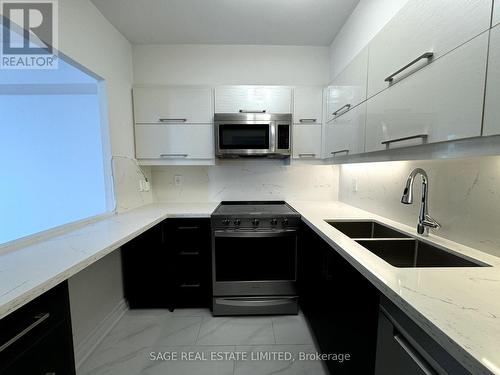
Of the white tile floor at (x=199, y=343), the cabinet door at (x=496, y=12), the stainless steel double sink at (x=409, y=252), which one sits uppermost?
the cabinet door at (x=496, y=12)

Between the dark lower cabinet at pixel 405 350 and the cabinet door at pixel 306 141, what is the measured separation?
5.35 ft

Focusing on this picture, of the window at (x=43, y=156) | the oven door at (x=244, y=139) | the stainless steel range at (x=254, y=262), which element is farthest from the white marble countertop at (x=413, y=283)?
the window at (x=43, y=156)

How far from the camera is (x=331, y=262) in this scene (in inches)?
49.8

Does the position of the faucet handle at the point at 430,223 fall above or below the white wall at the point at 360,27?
below

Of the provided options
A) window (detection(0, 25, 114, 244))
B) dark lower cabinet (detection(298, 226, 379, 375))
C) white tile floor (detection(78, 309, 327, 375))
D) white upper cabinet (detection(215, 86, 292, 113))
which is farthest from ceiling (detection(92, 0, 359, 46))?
white tile floor (detection(78, 309, 327, 375))

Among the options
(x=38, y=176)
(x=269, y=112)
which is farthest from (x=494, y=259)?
(x=38, y=176)

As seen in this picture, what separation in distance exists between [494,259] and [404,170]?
2.25 feet

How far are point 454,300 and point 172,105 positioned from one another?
7.51ft

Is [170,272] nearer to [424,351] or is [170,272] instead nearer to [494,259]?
[424,351]

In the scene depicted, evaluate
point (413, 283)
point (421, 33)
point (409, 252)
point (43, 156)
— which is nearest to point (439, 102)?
point (421, 33)

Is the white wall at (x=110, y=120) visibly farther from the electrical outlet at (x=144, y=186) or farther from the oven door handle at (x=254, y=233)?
the oven door handle at (x=254, y=233)

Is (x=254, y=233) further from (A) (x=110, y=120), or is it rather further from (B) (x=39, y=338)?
(A) (x=110, y=120)

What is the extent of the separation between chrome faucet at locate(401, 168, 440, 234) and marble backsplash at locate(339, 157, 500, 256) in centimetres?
6

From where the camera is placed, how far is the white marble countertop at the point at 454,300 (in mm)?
461
